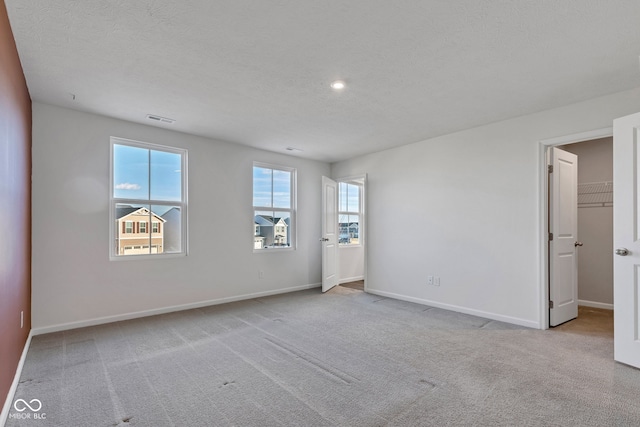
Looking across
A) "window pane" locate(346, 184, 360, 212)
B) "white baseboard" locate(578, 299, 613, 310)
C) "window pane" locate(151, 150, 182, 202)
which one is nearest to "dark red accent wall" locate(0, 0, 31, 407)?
"window pane" locate(151, 150, 182, 202)

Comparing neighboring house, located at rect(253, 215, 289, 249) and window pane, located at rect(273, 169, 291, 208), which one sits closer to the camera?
neighboring house, located at rect(253, 215, 289, 249)

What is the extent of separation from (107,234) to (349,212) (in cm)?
460

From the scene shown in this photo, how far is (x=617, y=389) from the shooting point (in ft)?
7.61

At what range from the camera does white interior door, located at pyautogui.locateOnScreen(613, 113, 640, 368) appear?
270 cm

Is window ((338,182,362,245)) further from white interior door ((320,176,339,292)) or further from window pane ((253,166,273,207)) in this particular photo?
window pane ((253,166,273,207))

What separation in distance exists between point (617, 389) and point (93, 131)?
18.4 ft

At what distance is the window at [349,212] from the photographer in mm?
6984

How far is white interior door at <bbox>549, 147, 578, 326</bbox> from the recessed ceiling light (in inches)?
106

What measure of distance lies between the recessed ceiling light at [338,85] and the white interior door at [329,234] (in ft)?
9.72

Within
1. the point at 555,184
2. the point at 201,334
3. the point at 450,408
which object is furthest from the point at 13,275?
the point at 555,184

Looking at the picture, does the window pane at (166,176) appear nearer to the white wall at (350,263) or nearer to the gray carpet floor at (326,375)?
the gray carpet floor at (326,375)

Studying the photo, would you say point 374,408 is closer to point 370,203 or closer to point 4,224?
point 4,224

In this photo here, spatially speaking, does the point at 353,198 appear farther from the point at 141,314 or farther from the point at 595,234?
the point at 141,314

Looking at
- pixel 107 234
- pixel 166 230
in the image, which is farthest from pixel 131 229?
pixel 166 230
